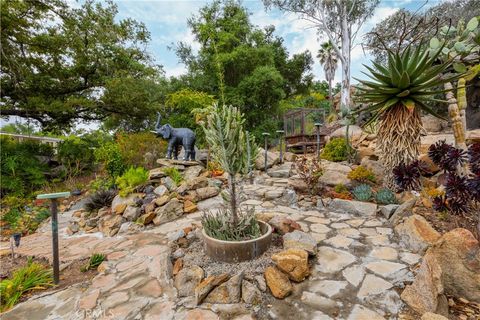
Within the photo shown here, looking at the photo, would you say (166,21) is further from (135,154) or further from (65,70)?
(65,70)

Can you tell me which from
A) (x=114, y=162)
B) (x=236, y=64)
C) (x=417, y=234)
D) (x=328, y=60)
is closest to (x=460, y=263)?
(x=417, y=234)

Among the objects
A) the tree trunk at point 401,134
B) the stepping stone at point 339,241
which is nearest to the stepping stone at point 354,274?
the stepping stone at point 339,241

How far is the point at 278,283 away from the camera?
1717 mm

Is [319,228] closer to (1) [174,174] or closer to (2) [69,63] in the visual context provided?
(1) [174,174]

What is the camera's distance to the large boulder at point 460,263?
5.25 ft

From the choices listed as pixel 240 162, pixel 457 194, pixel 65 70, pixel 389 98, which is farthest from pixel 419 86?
pixel 65 70

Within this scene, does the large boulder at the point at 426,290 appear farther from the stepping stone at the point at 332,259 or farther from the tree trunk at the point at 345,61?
the tree trunk at the point at 345,61

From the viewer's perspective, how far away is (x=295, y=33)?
13.4m

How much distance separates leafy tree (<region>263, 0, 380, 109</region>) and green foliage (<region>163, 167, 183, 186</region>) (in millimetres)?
10866

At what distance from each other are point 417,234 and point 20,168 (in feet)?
30.5

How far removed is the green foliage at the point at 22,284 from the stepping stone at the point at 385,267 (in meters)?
2.96

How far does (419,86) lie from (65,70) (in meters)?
9.24

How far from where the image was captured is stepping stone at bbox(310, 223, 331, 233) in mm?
2690

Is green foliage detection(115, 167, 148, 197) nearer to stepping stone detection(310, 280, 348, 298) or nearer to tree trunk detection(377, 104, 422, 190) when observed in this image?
stepping stone detection(310, 280, 348, 298)
